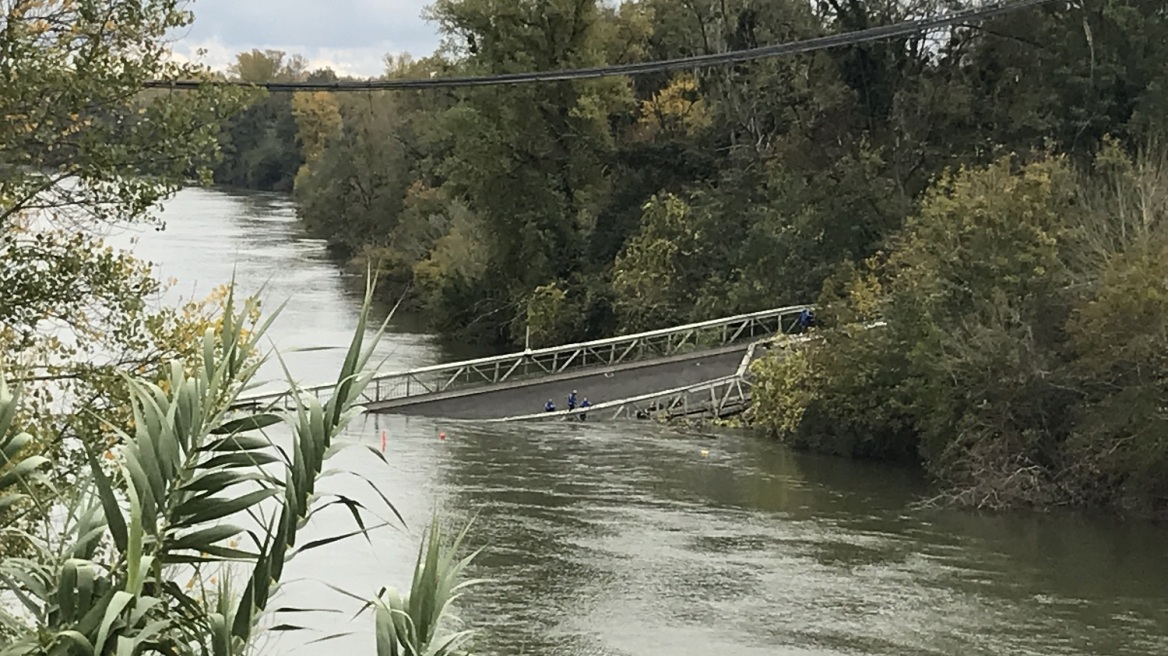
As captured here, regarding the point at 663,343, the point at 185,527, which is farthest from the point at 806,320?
the point at 185,527

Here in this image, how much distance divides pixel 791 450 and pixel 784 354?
276 cm

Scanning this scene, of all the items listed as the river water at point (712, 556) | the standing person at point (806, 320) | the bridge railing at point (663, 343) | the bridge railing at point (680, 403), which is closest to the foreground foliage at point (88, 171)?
the river water at point (712, 556)

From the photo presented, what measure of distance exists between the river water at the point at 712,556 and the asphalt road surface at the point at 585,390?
1.37 meters

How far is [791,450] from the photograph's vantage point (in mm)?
32594

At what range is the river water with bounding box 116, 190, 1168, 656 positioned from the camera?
62.1ft

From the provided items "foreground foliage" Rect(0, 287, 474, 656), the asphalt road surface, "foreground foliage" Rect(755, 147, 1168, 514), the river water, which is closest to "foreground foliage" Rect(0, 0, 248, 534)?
the river water

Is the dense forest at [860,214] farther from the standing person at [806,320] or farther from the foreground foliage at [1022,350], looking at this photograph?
the standing person at [806,320]

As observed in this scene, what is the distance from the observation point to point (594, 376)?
35.6 m

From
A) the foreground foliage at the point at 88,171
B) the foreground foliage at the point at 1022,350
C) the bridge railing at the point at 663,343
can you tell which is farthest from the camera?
the bridge railing at the point at 663,343

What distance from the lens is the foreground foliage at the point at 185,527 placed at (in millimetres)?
5059

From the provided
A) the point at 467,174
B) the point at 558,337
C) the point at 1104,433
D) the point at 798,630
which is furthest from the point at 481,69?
the point at 798,630

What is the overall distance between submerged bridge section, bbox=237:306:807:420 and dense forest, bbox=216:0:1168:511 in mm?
2074

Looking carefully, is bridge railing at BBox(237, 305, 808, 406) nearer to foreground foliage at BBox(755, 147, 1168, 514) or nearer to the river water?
the river water

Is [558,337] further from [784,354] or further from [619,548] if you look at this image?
[619,548]
